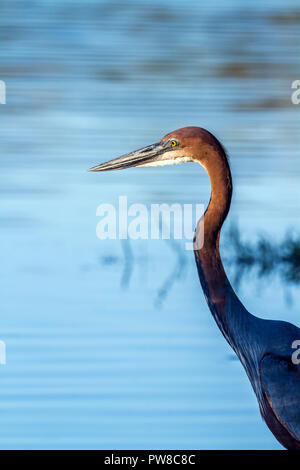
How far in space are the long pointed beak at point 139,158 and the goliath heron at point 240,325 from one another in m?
0.03

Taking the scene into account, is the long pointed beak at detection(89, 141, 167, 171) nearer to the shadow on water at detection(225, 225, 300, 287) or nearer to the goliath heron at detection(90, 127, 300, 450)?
the goliath heron at detection(90, 127, 300, 450)

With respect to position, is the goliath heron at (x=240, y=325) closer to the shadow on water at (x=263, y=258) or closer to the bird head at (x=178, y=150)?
the bird head at (x=178, y=150)

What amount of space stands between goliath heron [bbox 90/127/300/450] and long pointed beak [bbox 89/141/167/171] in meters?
0.03

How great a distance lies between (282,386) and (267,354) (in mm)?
80

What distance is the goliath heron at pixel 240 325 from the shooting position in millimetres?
2014

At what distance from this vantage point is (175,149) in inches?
88.7

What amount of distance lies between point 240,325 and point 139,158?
501 mm

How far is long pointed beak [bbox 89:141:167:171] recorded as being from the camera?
2.28 m

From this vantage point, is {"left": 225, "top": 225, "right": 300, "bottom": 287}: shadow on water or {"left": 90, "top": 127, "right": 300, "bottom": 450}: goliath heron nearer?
{"left": 90, "top": 127, "right": 300, "bottom": 450}: goliath heron

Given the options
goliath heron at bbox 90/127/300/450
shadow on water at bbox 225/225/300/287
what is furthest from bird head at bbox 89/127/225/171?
shadow on water at bbox 225/225/300/287

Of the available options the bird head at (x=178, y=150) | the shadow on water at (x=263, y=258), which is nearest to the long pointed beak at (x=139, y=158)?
the bird head at (x=178, y=150)
